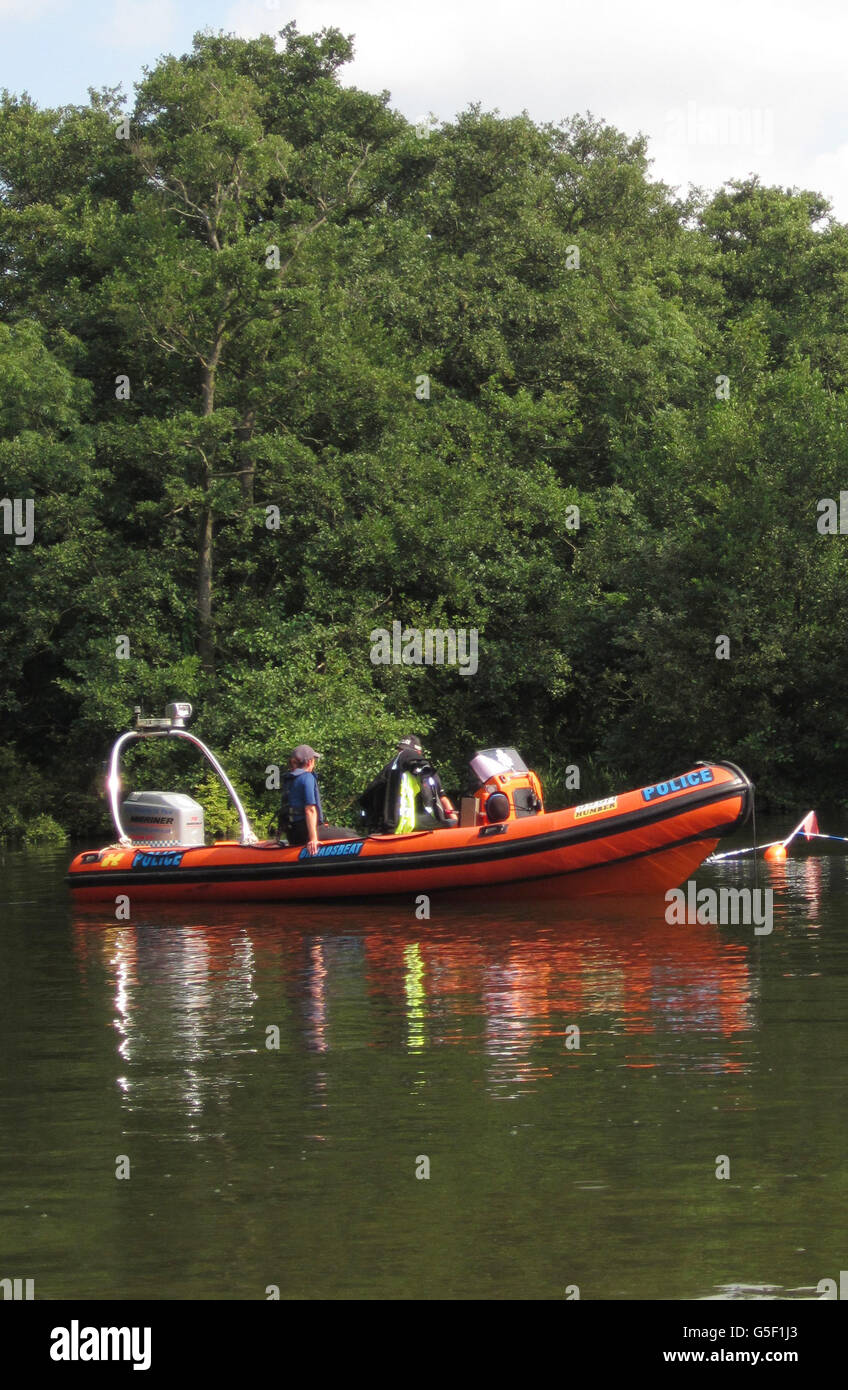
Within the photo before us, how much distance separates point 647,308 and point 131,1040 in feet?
Result: 86.7

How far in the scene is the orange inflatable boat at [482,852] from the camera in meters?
14.6

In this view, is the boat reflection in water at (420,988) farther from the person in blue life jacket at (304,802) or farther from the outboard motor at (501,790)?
the outboard motor at (501,790)

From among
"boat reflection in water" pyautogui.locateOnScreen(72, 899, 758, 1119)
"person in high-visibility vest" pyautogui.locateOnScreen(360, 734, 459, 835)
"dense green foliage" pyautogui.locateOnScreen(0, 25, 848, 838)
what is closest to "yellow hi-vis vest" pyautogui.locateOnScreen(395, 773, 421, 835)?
"person in high-visibility vest" pyautogui.locateOnScreen(360, 734, 459, 835)

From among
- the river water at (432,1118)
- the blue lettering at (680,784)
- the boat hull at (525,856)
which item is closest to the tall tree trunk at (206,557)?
the boat hull at (525,856)

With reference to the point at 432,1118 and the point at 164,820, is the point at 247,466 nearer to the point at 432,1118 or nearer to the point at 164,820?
the point at 164,820

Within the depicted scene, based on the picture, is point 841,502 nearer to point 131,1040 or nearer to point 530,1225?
point 131,1040

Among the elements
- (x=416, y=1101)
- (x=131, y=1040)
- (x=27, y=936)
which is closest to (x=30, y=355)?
(x=27, y=936)

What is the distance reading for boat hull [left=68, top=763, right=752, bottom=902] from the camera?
14578 millimetres

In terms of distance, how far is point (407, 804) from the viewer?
16.1 m

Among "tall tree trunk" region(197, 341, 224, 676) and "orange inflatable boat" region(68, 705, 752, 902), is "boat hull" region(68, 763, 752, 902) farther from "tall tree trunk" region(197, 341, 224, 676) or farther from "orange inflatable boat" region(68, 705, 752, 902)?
"tall tree trunk" region(197, 341, 224, 676)
